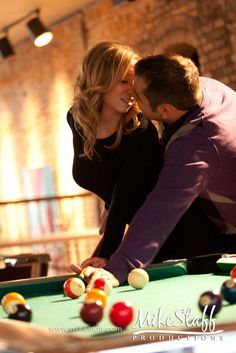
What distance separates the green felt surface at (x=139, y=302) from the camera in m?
1.85

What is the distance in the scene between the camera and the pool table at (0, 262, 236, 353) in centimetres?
134

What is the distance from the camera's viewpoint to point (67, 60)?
10.4 m

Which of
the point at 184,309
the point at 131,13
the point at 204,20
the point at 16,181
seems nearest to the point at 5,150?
the point at 16,181

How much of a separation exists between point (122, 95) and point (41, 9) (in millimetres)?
6604

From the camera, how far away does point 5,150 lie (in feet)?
42.0

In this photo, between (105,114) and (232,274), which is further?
(105,114)

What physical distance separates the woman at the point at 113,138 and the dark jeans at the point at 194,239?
0.67ft

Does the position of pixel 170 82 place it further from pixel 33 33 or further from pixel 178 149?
pixel 33 33

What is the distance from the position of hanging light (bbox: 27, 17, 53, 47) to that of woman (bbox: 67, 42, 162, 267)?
5.39 metres

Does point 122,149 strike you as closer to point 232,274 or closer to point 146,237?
point 146,237

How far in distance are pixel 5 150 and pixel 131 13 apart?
15.1ft

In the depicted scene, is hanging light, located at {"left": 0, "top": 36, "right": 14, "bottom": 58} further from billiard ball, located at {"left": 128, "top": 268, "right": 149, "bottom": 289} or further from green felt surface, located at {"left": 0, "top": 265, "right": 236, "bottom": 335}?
billiard ball, located at {"left": 128, "top": 268, "right": 149, "bottom": 289}

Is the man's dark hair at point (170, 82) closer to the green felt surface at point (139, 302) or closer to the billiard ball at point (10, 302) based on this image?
the green felt surface at point (139, 302)

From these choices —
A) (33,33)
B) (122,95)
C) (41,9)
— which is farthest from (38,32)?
(122,95)
